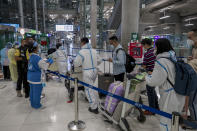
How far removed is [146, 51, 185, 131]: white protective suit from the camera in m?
2.04

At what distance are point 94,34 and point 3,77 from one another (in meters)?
14.2

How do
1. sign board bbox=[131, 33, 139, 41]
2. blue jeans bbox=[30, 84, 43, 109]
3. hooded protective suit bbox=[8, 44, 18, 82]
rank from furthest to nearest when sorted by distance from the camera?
sign board bbox=[131, 33, 139, 41]
hooded protective suit bbox=[8, 44, 18, 82]
blue jeans bbox=[30, 84, 43, 109]

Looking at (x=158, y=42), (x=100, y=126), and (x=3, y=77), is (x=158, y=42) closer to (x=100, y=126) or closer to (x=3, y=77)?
(x=100, y=126)

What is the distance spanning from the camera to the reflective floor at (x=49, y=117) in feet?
10.6

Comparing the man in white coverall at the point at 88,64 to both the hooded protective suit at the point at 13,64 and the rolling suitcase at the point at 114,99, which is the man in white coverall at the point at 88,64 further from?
the hooded protective suit at the point at 13,64

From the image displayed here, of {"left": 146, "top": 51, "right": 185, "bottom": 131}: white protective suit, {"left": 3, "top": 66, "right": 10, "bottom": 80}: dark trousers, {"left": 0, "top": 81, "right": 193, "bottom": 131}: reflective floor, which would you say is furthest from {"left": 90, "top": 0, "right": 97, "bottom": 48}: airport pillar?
{"left": 146, "top": 51, "right": 185, "bottom": 131}: white protective suit

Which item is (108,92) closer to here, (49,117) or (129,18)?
(49,117)

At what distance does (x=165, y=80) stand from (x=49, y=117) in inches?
110

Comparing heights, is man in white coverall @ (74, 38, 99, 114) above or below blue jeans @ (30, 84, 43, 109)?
above

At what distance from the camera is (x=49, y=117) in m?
3.69

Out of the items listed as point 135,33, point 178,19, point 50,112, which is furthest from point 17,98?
point 178,19

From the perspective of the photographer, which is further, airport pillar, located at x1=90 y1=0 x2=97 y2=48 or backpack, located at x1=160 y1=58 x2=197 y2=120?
airport pillar, located at x1=90 y1=0 x2=97 y2=48

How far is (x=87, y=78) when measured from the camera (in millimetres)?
3791

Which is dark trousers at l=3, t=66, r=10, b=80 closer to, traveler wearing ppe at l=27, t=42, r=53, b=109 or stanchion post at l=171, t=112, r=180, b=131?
traveler wearing ppe at l=27, t=42, r=53, b=109
